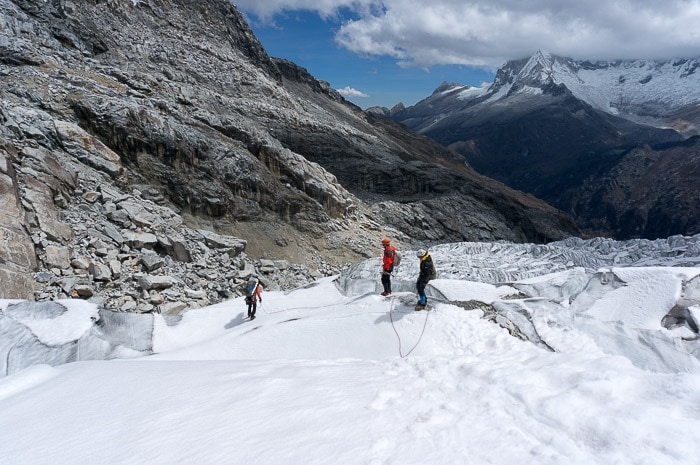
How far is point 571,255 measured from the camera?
43.9ft

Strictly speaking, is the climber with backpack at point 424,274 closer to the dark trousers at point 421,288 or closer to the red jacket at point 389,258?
the dark trousers at point 421,288

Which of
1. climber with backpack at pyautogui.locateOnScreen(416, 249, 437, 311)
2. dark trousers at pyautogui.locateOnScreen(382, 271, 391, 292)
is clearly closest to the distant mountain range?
dark trousers at pyautogui.locateOnScreen(382, 271, 391, 292)

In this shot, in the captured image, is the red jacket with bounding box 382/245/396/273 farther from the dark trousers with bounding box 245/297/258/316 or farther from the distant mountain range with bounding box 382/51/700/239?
the distant mountain range with bounding box 382/51/700/239

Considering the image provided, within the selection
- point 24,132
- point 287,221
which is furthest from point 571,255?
point 24,132

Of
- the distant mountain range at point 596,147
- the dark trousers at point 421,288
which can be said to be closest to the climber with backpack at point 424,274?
the dark trousers at point 421,288

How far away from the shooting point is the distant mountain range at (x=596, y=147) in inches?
3029

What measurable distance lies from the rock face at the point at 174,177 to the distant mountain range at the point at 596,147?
56.7 m

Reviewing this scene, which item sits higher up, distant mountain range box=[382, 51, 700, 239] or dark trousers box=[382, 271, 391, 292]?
distant mountain range box=[382, 51, 700, 239]

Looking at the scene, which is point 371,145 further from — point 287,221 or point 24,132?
point 24,132

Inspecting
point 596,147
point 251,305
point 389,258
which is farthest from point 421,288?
point 596,147

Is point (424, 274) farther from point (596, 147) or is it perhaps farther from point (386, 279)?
point (596, 147)

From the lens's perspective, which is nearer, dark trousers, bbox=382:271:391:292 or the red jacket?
the red jacket

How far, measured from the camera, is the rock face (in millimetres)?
12391

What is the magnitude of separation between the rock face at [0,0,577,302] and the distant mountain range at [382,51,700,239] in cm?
5670
